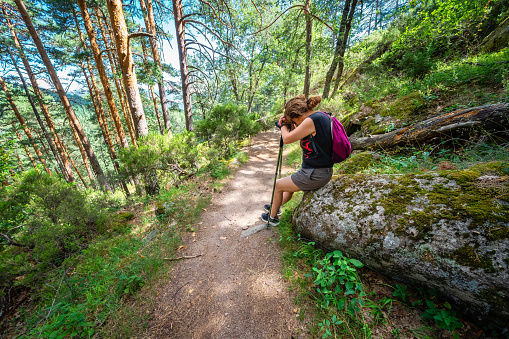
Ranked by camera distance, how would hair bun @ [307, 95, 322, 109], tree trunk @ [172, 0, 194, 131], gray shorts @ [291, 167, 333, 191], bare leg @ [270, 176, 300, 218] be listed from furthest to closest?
1. tree trunk @ [172, 0, 194, 131]
2. bare leg @ [270, 176, 300, 218]
3. gray shorts @ [291, 167, 333, 191]
4. hair bun @ [307, 95, 322, 109]

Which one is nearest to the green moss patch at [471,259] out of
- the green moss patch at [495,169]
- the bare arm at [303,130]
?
the green moss patch at [495,169]

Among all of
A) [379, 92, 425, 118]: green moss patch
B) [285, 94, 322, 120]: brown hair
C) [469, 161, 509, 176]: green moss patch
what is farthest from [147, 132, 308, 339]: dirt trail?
[379, 92, 425, 118]: green moss patch

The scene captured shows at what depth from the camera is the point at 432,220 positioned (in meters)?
1.58

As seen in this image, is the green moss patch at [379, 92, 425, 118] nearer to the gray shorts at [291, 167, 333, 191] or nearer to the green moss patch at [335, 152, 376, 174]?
the green moss patch at [335, 152, 376, 174]

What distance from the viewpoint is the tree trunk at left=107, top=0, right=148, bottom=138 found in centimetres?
441

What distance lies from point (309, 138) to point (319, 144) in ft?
0.56

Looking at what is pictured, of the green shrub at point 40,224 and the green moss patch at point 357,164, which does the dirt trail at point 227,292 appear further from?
the green shrub at point 40,224

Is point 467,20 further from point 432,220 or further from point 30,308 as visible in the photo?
point 30,308

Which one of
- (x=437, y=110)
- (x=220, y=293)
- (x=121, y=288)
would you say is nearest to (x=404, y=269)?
(x=220, y=293)

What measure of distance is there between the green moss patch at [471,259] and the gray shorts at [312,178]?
1427 millimetres

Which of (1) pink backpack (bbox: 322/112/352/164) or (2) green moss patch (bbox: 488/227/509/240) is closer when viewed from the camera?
(2) green moss patch (bbox: 488/227/509/240)

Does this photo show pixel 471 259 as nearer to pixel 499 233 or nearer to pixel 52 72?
pixel 499 233

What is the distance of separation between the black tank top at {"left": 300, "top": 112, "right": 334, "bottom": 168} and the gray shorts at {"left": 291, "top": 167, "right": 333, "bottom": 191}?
0.26 ft

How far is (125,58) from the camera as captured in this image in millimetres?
4680
